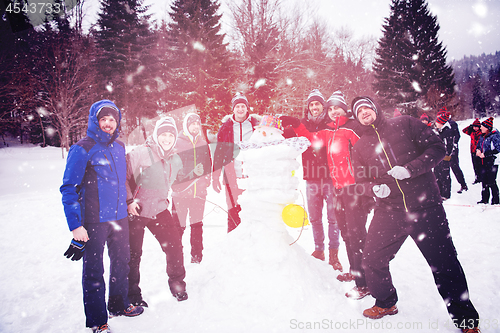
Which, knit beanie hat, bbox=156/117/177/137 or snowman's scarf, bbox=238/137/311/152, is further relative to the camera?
knit beanie hat, bbox=156/117/177/137

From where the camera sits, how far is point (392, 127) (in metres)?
2.41

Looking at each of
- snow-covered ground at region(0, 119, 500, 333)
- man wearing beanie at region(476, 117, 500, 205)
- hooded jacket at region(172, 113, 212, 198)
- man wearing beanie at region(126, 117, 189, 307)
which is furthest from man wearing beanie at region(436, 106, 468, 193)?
man wearing beanie at region(126, 117, 189, 307)

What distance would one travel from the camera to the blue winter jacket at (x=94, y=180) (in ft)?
6.93

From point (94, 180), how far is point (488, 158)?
797cm

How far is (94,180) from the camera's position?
230cm

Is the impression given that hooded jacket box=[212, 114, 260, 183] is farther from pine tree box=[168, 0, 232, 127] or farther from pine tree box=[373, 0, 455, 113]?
pine tree box=[373, 0, 455, 113]

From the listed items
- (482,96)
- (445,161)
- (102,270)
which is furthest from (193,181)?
(482,96)

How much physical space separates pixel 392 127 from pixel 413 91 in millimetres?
25265

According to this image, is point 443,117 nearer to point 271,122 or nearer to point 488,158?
point 488,158

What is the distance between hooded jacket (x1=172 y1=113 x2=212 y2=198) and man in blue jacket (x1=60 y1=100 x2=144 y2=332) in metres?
1.00

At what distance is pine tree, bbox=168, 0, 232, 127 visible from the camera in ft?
55.1

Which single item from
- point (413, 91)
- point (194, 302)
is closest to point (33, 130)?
point (194, 302)

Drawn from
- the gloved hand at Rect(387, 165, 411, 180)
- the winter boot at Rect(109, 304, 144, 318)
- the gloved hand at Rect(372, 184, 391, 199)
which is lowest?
the winter boot at Rect(109, 304, 144, 318)

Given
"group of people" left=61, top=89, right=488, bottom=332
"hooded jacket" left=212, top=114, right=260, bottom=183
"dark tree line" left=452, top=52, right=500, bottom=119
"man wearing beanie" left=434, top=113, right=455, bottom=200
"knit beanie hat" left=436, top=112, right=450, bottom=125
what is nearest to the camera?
"group of people" left=61, top=89, right=488, bottom=332
